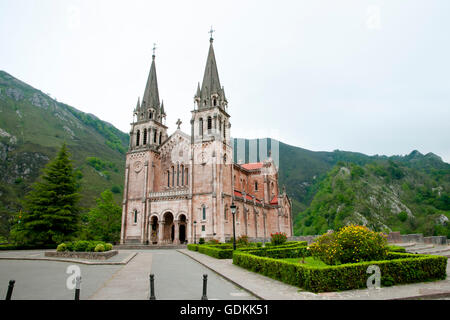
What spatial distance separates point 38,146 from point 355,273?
387 feet

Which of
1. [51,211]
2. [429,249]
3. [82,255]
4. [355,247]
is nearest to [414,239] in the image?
[429,249]

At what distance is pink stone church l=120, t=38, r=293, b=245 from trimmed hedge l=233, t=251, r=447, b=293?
26.2 meters

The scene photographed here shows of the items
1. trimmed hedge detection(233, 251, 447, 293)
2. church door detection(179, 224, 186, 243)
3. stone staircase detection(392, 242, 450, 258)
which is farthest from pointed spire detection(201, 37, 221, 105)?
trimmed hedge detection(233, 251, 447, 293)

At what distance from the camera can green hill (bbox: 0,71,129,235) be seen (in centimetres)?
8938

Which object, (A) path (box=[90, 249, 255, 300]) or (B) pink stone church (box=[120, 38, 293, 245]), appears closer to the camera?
(A) path (box=[90, 249, 255, 300])

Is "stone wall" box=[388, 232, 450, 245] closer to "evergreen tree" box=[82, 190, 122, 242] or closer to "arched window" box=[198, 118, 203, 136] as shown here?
"arched window" box=[198, 118, 203, 136]

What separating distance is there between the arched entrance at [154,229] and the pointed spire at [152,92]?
60.3 ft

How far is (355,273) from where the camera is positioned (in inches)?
363

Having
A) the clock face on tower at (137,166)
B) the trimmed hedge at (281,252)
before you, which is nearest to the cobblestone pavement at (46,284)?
the trimmed hedge at (281,252)

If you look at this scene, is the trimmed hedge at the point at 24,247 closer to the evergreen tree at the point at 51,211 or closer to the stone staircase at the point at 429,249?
the evergreen tree at the point at 51,211

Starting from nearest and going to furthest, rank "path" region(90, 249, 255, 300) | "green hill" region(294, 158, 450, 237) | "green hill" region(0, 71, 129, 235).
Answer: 1. "path" region(90, 249, 255, 300)
2. "green hill" region(294, 158, 450, 237)
3. "green hill" region(0, 71, 129, 235)

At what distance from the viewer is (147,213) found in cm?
4019

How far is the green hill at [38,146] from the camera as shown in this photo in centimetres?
8938
